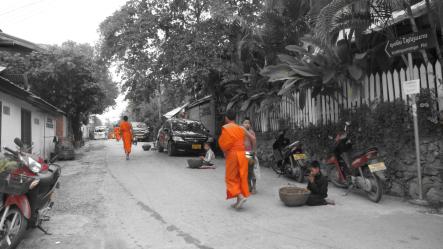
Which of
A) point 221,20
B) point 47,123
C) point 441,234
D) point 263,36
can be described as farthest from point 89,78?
point 441,234

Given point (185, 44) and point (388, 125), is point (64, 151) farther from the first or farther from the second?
point (388, 125)

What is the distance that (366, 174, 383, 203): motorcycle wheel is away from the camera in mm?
6719

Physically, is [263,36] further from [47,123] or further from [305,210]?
[47,123]

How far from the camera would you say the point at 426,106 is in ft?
21.6

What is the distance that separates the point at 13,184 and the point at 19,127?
344 inches

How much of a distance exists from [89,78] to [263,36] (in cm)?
1181

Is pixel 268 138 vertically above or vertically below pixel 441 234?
above

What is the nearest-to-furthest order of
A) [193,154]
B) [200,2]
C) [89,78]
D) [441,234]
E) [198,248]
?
[198,248]
[441,234]
[200,2]
[193,154]
[89,78]

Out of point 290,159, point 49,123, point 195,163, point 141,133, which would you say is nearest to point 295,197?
point 290,159

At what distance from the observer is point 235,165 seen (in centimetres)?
647

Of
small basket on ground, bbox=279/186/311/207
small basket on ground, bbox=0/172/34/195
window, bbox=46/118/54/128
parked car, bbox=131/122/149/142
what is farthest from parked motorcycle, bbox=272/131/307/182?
parked car, bbox=131/122/149/142

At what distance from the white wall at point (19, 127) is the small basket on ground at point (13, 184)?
22.0 ft

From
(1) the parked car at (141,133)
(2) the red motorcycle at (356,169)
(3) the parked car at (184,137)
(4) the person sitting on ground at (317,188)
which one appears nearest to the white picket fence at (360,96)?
(2) the red motorcycle at (356,169)

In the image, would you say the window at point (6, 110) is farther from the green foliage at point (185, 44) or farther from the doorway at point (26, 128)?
the green foliage at point (185, 44)
